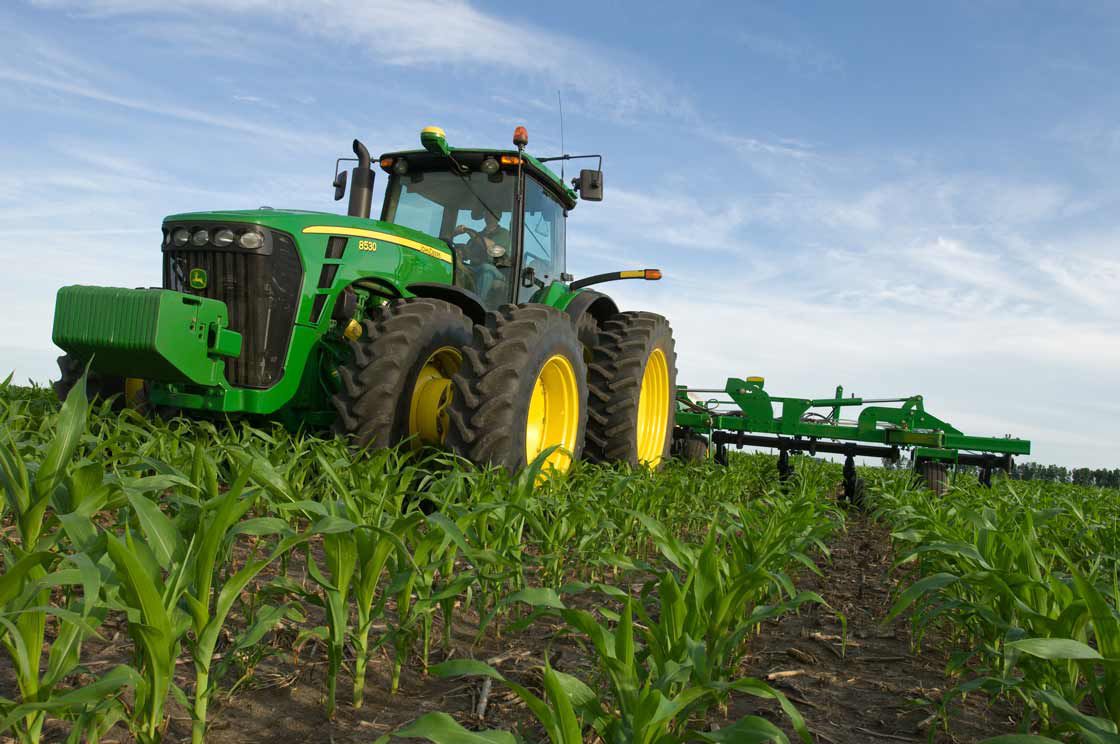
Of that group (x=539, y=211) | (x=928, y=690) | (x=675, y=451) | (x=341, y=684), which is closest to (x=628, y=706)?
(x=341, y=684)

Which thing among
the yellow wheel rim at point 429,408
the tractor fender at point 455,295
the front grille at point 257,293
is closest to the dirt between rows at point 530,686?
the yellow wheel rim at point 429,408

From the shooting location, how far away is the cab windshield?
563 cm

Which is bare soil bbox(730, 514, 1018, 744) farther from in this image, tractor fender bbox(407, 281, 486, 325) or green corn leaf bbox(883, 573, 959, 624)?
tractor fender bbox(407, 281, 486, 325)

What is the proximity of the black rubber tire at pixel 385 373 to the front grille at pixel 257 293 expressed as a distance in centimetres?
44

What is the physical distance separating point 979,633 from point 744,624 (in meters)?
0.96

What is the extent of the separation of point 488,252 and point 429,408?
158 cm

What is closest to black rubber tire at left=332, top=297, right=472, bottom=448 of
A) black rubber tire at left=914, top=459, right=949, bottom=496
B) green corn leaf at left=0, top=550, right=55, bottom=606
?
green corn leaf at left=0, top=550, right=55, bottom=606

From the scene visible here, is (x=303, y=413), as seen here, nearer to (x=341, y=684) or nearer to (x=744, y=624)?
(x=341, y=684)

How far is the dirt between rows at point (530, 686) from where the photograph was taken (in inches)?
70.5

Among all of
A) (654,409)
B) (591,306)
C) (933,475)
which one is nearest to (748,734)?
(591,306)

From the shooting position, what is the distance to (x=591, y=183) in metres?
6.26

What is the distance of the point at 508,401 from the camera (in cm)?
420

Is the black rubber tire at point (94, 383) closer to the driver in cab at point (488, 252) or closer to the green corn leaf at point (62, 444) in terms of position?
the driver in cab at point (488, 252)

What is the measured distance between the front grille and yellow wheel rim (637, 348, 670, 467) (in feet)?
11.3
